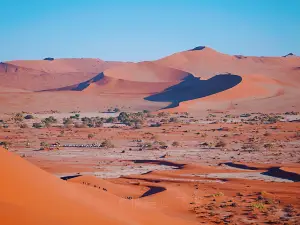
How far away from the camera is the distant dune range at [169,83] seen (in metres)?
77.6

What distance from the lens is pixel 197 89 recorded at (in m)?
92.6

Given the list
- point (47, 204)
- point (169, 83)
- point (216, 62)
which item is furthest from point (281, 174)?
point (216, 62)

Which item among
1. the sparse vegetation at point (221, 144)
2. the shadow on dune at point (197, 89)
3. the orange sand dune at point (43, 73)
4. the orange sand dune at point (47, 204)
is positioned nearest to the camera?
the orange sand dune at point (47, 204)

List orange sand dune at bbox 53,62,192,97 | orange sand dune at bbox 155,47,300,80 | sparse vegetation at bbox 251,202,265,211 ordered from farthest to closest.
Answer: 1. orange sand dune at bbox 155,47,300,80
2. orange sand dune at bbox 53,62,192,97
3. sparse vegetation at bbox 251,202,265,211

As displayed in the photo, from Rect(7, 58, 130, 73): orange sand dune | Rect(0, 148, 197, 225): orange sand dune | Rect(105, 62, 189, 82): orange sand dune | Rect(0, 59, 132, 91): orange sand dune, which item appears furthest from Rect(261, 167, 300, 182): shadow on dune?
Rect(7, 58, 130, 73): orange sand dune

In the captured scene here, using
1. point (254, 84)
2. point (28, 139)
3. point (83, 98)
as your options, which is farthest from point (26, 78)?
point (28, 139)

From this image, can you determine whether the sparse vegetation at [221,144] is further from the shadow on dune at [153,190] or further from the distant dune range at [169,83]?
the distant dune range at [169,83]

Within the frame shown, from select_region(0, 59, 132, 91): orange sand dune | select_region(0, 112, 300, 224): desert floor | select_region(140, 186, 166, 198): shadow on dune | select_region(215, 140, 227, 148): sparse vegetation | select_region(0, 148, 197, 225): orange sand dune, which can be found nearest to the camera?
select_region(0, 148, 197, 225): orange sand dune

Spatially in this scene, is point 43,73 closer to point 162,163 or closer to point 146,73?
point 146,73

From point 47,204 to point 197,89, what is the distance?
85689mm

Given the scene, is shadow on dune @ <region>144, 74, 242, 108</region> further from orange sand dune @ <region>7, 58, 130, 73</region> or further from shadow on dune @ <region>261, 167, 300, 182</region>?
orange sand dune @ <region>7, 58, 130, 73</region>

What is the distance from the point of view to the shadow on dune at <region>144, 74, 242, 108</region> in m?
85.6

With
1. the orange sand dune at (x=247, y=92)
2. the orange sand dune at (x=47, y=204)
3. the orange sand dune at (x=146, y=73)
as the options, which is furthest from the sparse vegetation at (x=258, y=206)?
the orange sand dune at (x=146, y=73)

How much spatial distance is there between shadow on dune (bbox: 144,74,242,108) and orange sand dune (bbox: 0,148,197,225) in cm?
7361
